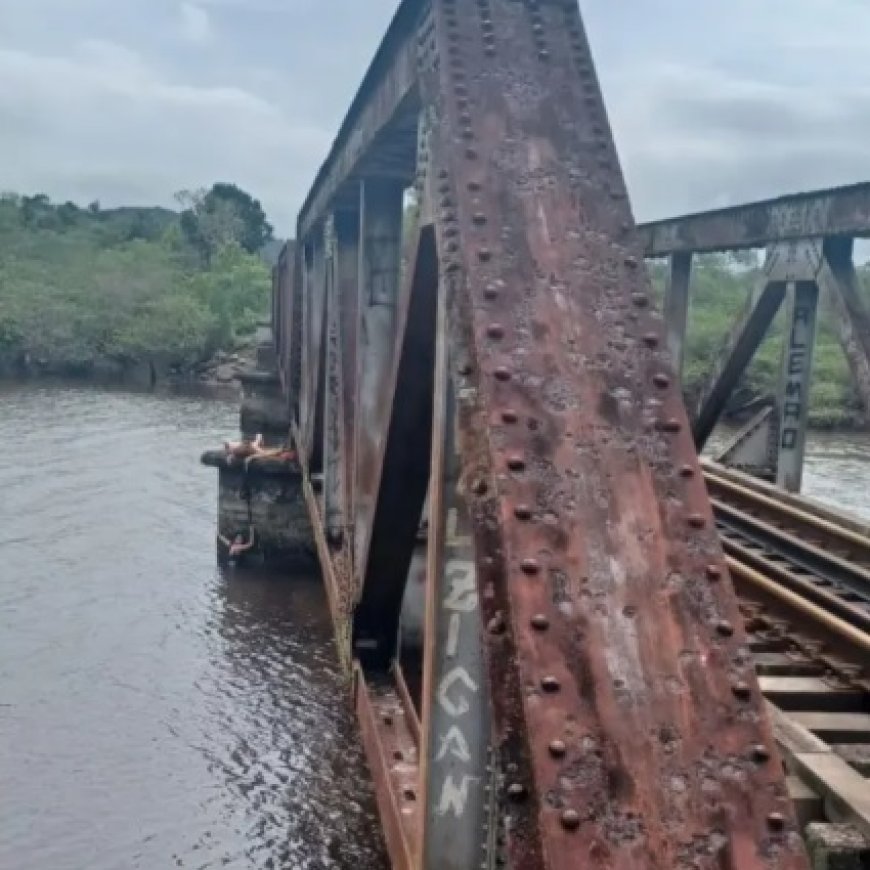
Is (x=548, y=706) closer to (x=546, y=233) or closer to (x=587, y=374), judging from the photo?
(x=587, y=374)

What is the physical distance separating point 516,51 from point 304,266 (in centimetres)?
1357

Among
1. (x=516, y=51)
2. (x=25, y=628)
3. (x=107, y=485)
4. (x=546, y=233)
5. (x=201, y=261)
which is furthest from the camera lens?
(x=201, y=261)

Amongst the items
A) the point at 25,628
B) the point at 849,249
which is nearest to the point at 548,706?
the point at 849,249

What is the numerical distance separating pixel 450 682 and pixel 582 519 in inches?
40.1

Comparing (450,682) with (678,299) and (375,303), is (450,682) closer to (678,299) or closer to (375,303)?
(375,303)

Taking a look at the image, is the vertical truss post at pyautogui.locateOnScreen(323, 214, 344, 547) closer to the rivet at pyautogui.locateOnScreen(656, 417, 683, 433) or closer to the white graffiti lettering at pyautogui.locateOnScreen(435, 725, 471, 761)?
the white graffiti lettering at pyautogui.locateOnScreen(435, 725, 471, 761)

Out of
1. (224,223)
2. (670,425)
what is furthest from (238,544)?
(224,223)

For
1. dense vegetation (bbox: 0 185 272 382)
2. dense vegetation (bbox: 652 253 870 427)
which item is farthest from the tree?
dense vegetation (bbox: 652 253 870 427)

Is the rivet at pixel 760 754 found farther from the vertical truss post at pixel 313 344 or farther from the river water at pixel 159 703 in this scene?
the vertical truss post at pixel 313 344

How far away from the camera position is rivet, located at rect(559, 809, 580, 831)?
170 centimetres

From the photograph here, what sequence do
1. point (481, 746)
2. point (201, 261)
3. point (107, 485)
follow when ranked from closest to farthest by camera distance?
point (481, 746), point (107, 485), point (201, 261)

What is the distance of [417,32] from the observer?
3637mm

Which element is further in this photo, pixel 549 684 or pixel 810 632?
pixel 810 632

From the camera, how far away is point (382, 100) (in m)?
4.98
